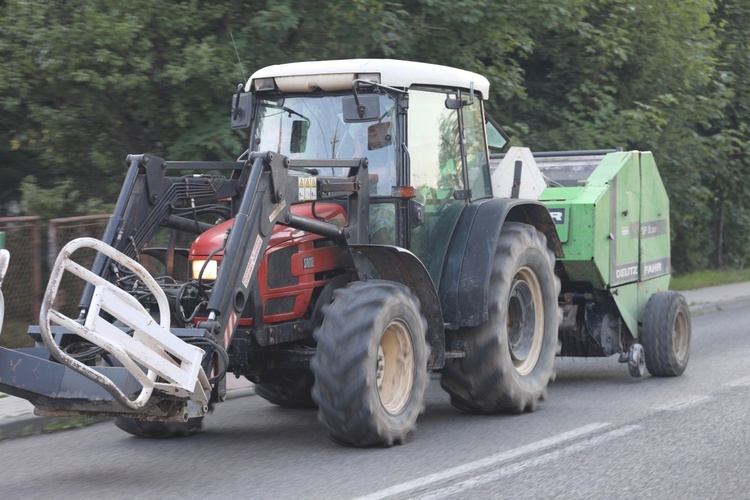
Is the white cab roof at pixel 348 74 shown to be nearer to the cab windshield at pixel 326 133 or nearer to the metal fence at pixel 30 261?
the cab windshield at pixel 326 133

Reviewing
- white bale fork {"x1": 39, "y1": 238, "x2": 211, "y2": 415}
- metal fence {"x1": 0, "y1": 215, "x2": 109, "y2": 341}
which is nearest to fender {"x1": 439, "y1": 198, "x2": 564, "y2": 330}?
white bale fork {"x1": 39, "y1": 238, "x2": 211, "y2": 415}

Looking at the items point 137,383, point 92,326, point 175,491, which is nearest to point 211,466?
point 175,491

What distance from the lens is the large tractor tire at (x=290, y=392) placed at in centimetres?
864

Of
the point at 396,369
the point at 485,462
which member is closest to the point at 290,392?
the point at 396,369

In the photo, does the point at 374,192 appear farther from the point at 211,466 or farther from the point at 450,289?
the point at 211,466

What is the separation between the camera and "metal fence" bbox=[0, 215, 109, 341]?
430 inches

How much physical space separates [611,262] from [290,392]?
9.97 ft

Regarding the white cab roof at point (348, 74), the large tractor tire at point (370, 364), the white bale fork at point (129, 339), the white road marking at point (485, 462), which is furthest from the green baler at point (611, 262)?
the white bale fork at point (129, 339)

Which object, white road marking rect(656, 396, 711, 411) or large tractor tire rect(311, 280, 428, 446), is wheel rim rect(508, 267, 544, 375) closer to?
white road marking rect(656, 396, 711, 411)

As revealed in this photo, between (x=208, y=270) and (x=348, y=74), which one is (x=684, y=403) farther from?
(x=208, y=270)

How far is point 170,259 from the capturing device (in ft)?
25.6

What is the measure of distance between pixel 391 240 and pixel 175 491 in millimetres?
2454

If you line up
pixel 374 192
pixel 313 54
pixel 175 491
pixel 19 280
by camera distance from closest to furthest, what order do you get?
pixel 175 491 < pixel 374 192 < pixel 19 280 < pixel 313 54

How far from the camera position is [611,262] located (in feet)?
31.6
